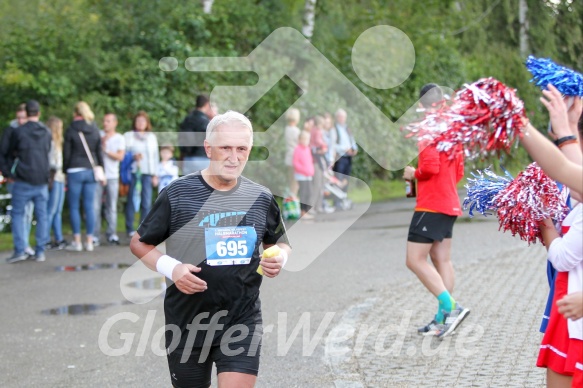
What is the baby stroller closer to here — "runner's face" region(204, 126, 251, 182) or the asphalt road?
the asphalt road

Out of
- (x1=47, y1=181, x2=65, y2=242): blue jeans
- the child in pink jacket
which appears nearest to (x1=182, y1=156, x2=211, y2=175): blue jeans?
(x1=47, y1=181, x2=65, y2=242): blue jeans

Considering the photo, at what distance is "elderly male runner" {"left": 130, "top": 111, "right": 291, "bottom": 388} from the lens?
5023 millimetres

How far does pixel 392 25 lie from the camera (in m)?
27.3

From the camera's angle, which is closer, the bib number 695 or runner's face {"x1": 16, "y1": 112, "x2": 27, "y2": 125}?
the bib number 695

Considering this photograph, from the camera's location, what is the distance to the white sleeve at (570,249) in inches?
162

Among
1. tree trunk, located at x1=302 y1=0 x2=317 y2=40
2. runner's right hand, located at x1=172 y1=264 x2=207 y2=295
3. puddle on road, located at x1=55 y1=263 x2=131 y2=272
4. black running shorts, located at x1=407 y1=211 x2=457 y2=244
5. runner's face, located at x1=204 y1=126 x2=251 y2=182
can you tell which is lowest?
puddle on road, located at x1=55 y1=263 x2=131 y2=272

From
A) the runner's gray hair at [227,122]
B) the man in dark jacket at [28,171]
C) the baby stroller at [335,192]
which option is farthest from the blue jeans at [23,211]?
the runner's gray hair at [227,122]

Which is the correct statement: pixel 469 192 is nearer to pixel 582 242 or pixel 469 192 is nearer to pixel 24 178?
pixel 582 242

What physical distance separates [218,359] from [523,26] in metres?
34.5

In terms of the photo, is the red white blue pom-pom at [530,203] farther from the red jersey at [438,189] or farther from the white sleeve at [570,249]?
the red jersey at [438,189]

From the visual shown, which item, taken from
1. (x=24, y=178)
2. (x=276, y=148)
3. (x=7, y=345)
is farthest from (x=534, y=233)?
(x=276, y=148)

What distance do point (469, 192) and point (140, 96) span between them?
13.5 meters

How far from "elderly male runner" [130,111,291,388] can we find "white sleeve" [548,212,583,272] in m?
1.47

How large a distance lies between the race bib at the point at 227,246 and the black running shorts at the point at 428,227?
3.43m
